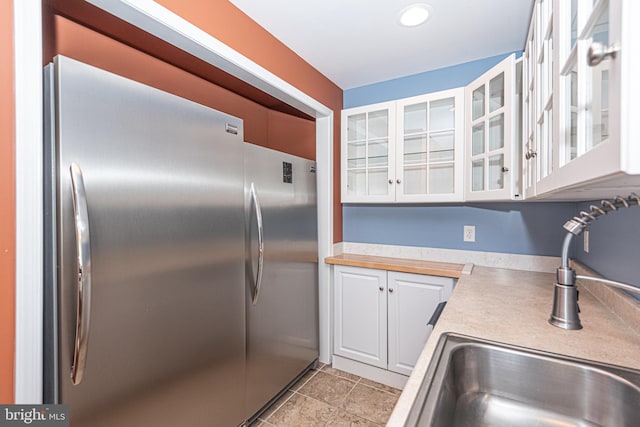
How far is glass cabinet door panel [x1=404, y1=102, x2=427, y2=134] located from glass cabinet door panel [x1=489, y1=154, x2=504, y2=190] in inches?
23.1

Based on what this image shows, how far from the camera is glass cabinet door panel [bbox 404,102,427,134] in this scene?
85.8 inches

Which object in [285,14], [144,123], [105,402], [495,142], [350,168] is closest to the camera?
[105,402]

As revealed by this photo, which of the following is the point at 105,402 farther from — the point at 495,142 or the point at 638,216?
the point at 495,142

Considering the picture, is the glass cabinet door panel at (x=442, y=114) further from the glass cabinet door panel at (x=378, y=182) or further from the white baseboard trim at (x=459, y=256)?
the white baseboard trim at (x=459, y=256)

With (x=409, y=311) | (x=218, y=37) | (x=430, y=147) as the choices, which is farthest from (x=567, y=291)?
(x=218, y=37)

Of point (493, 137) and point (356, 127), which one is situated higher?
point (356, 127)

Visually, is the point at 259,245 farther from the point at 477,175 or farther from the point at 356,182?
the point at 477,175

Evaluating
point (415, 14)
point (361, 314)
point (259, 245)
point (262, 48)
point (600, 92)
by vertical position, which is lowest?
point (361, 314)

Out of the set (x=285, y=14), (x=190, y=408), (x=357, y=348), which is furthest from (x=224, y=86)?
(x=357, y=348)

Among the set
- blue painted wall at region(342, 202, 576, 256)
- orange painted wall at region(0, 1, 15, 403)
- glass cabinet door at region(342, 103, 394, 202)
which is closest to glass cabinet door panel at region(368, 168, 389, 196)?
glass cabinet door at region(342, 103, 394, 202)

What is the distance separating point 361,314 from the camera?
2277 mm

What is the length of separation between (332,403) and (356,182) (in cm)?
164

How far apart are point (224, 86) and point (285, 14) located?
0.95 meters

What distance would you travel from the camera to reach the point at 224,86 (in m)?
2.37
